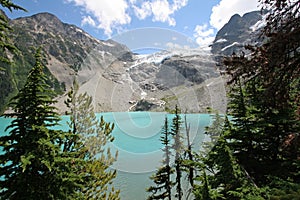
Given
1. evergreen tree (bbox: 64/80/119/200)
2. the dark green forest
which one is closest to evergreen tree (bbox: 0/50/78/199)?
the dark green forest

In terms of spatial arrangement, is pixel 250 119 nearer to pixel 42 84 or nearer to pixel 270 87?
pixel 270 87

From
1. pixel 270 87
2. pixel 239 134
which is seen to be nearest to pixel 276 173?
pixel 239 134

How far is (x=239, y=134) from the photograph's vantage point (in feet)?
25.0

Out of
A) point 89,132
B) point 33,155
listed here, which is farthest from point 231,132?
point 33,155

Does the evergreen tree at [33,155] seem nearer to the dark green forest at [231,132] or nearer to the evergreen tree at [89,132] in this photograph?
the dark green forest at [231,132]

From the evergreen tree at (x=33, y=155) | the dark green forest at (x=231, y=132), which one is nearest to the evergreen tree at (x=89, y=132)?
the dark green forest at (x=231, y=132)

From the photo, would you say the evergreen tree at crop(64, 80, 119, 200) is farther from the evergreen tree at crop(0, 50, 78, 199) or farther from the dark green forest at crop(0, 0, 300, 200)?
the evergreen tree at crop(0, 50, 78, 199)

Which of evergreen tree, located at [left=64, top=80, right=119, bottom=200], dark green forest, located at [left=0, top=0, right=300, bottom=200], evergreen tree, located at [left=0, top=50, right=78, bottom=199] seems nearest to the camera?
dark green forest, located at [left=0, top=0, right=300, bottom=200]

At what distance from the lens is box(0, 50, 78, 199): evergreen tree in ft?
17.5

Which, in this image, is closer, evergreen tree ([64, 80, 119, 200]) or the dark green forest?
the dark green forest

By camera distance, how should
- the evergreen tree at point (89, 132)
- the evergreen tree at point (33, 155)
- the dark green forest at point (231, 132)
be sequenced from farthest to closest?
the evergreen tree at point (89, 132)
the evergreen tree at point (33, 155)
the dark green forest at point (231, 132)

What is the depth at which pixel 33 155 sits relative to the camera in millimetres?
5234

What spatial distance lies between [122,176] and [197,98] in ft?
497

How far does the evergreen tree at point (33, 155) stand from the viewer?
5327 millimetres
